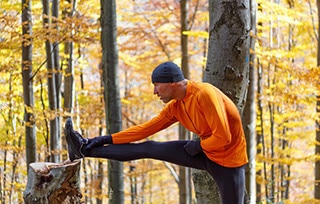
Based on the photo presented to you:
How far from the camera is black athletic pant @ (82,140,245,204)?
3.66 metres

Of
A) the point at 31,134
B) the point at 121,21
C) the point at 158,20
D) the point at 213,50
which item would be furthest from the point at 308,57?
the point at 213,50

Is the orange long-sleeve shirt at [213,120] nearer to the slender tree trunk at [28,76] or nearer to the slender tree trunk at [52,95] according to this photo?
the slender tree trunk at [28,76]

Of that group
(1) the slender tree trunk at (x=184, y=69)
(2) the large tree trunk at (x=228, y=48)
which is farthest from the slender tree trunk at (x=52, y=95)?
(2) the large tree trunk at (x=228, y=48)

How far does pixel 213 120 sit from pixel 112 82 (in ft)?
10.2

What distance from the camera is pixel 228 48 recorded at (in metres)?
3.97

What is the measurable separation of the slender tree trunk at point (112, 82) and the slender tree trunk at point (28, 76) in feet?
5.88

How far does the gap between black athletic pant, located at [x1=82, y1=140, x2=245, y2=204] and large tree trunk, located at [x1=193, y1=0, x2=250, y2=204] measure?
1.39ft

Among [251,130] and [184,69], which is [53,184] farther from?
[184,69]

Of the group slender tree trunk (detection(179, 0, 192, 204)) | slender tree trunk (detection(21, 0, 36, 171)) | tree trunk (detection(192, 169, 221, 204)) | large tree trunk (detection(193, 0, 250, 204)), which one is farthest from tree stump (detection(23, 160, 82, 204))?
slender tree trunk (detection(179, 0, 192, 204))

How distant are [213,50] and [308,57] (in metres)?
9.21

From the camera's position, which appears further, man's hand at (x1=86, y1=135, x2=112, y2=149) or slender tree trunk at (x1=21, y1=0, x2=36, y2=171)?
slender tree trunk at (x1=21, y1=0, x2=36, y2=171)

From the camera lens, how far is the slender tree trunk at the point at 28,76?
735 cm

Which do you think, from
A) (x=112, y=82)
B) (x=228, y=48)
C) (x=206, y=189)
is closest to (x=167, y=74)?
(x=228, y=48)

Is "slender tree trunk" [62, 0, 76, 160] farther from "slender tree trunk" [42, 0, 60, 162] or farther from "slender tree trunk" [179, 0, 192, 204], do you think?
"slender tree trunk" [179, 0, 192, 204]
